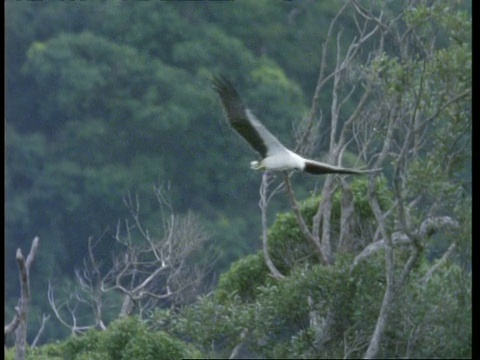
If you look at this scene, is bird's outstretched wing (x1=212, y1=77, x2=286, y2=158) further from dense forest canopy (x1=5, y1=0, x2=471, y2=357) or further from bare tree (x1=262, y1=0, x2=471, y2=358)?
bare tree (x1=262, y1=0, x2=471, y2=358)

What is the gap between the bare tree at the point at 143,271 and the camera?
8.77 meters

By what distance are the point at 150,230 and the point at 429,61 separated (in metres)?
2.37

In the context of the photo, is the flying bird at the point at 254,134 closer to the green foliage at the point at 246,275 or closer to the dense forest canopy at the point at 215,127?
the dense forest canopy at the point at 215,127

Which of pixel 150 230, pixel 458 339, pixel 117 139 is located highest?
pixel 117 139

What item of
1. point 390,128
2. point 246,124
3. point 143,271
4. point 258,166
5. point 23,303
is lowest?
point 143,271

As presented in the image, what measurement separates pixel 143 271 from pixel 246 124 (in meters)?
5.32

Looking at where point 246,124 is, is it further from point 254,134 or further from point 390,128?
point 390,128

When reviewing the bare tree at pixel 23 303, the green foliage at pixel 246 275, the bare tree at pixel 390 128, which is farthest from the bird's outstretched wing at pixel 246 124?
the green foliage at pixel 246 275

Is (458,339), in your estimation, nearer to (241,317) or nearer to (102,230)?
(241,317)

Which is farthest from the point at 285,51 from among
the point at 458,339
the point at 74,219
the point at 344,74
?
the point at 458,339

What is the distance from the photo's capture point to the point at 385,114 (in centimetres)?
990

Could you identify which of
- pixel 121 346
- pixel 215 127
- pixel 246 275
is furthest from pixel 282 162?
pixel 246 275

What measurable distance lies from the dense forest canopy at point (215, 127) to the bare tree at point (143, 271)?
0.06m

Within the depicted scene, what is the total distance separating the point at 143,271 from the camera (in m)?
9.27
